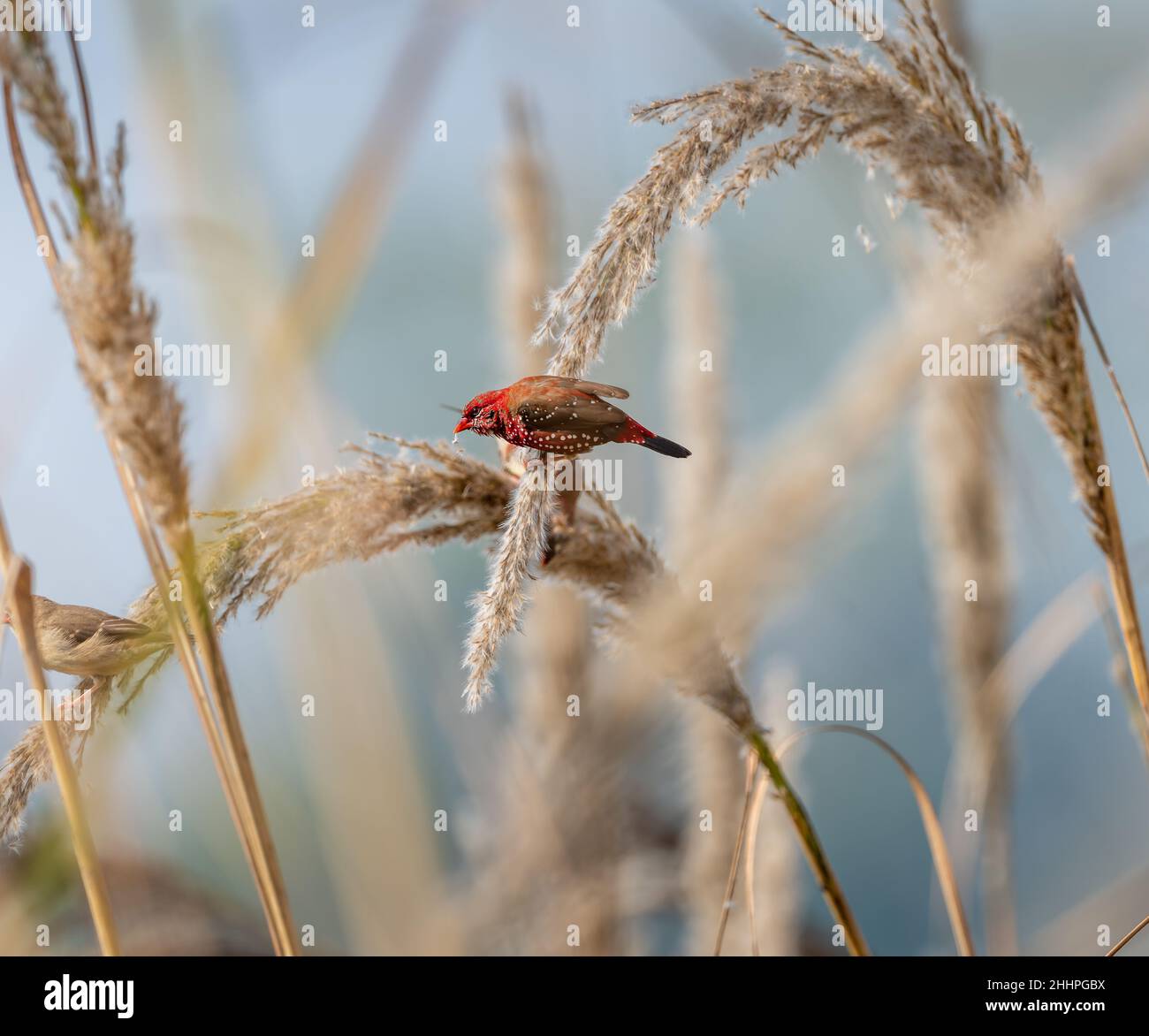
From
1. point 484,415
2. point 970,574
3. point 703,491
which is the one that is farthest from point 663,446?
point 703,491

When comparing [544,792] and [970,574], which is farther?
[970,574]

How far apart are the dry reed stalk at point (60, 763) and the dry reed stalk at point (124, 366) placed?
0.10 m

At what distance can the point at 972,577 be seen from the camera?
1.50 metres

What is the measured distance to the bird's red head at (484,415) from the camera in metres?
0.73

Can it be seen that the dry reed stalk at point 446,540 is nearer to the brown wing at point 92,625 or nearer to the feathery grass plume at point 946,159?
the brown wing at point 92,625

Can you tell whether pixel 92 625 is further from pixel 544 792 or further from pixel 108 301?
pixel 544 792

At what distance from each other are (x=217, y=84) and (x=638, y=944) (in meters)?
1.67

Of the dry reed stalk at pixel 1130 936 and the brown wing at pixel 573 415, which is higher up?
the brown wing at pixel 573 415

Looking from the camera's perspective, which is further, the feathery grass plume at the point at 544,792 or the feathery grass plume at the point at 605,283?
the feathery grass plume at the point at 544,792

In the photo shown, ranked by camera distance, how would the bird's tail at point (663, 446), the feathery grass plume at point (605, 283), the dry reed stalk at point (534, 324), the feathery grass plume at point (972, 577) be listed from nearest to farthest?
1. the feathery grass plume at point (605, 283)
2. the bird's tail at point (663, 446)
3. the feathery grass plume at point (972, 577)
4. the dry reed stalk at point (534, 324)

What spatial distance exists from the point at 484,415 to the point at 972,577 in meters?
1.11

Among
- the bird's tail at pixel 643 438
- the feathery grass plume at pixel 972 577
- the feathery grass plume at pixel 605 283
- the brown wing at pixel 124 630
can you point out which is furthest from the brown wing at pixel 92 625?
the feathery grass plume at pixel 972 577

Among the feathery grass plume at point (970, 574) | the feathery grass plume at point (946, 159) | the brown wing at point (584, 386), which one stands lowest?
the feathery grass plume at point (970, 574)
